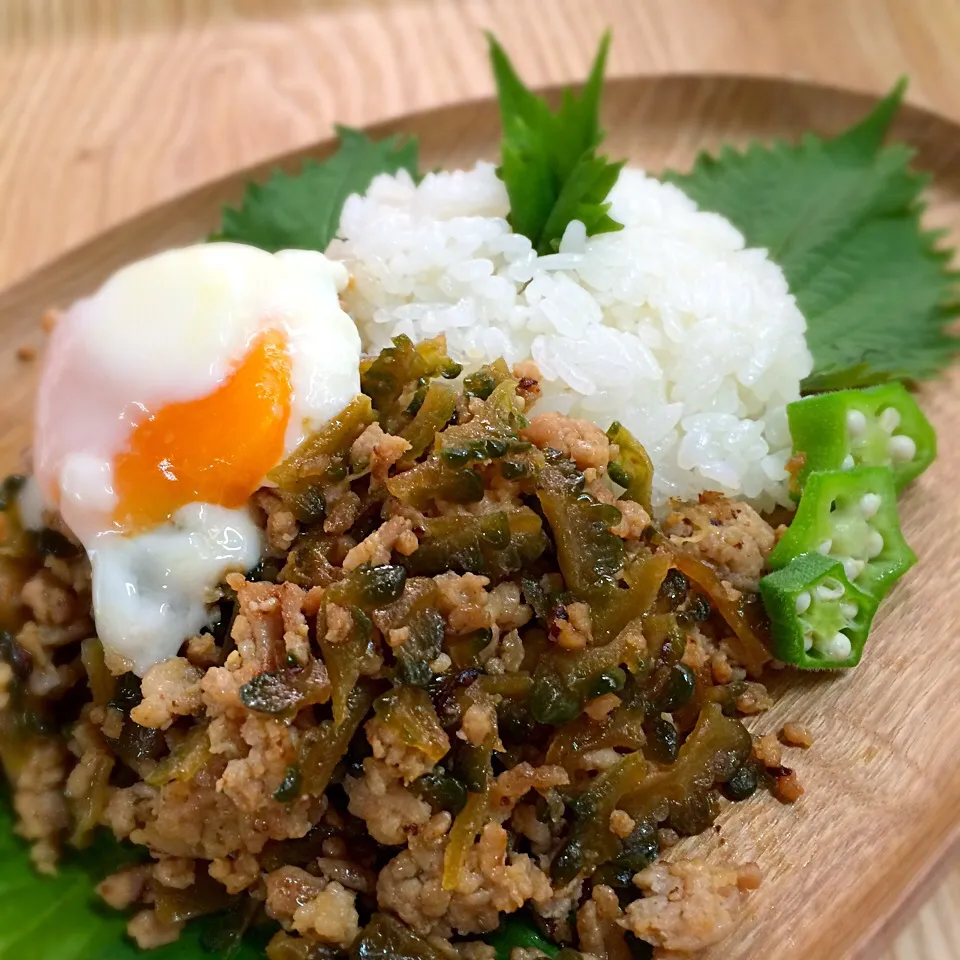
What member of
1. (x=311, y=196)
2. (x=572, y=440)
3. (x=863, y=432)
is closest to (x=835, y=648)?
(x=863, y=432)

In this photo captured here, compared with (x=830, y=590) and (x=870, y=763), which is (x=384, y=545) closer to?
(x=830, y=590)

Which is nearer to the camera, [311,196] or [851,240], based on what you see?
[851,240]

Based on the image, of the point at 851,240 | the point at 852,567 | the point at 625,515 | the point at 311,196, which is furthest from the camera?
the point at 311,196

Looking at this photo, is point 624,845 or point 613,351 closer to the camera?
point 624,845

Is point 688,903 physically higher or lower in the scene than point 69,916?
higher

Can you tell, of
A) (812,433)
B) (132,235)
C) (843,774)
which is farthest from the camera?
(132,235)

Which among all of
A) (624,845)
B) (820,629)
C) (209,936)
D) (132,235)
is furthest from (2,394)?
(820,629)

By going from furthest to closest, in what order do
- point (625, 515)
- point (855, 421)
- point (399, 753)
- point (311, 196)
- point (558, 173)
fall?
point (311, 196)
point (558, 173)
point (855, 421)
point (625, 515)
point (399, 753)

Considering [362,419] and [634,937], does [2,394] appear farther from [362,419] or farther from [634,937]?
[634,937]

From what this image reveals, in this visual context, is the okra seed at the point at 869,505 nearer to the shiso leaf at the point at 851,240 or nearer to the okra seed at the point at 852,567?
the okra seed at the point at 852,567
